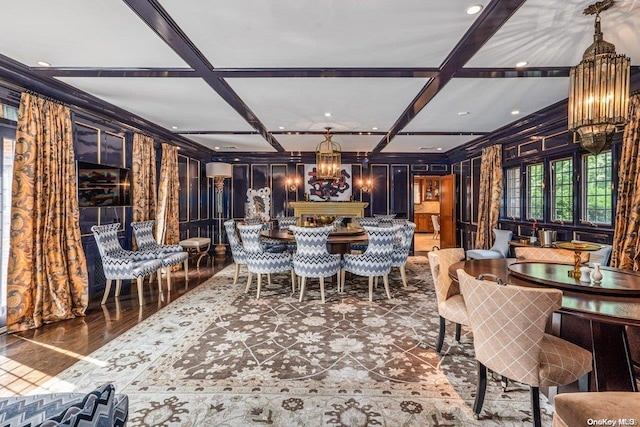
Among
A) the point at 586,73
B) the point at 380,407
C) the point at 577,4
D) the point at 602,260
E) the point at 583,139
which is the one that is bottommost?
the point at 380,407

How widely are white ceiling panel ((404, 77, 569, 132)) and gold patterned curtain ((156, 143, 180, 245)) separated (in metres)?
4.51

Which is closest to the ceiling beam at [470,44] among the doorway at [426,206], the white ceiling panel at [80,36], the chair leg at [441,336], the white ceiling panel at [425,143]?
the white ceiling panel at [425,143]

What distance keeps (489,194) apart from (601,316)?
204 inches

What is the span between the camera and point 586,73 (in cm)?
195

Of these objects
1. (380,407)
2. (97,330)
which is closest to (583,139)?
(380,407)

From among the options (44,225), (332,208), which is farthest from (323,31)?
(332,208)

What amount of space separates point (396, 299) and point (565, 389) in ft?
7.53

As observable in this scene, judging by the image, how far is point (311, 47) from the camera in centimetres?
267

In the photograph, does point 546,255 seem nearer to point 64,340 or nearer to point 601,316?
point 601,316

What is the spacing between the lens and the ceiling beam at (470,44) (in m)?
2.10

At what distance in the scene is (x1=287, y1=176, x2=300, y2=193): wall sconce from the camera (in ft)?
27.8

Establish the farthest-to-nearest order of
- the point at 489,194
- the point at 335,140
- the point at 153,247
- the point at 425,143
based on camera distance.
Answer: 1. the point at 425,143
2. the point at 335,140
3. the point at 489,194
4. the point at 153,247

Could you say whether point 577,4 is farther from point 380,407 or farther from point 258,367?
point 258,367

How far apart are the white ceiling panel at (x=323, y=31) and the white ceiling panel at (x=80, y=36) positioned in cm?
39
